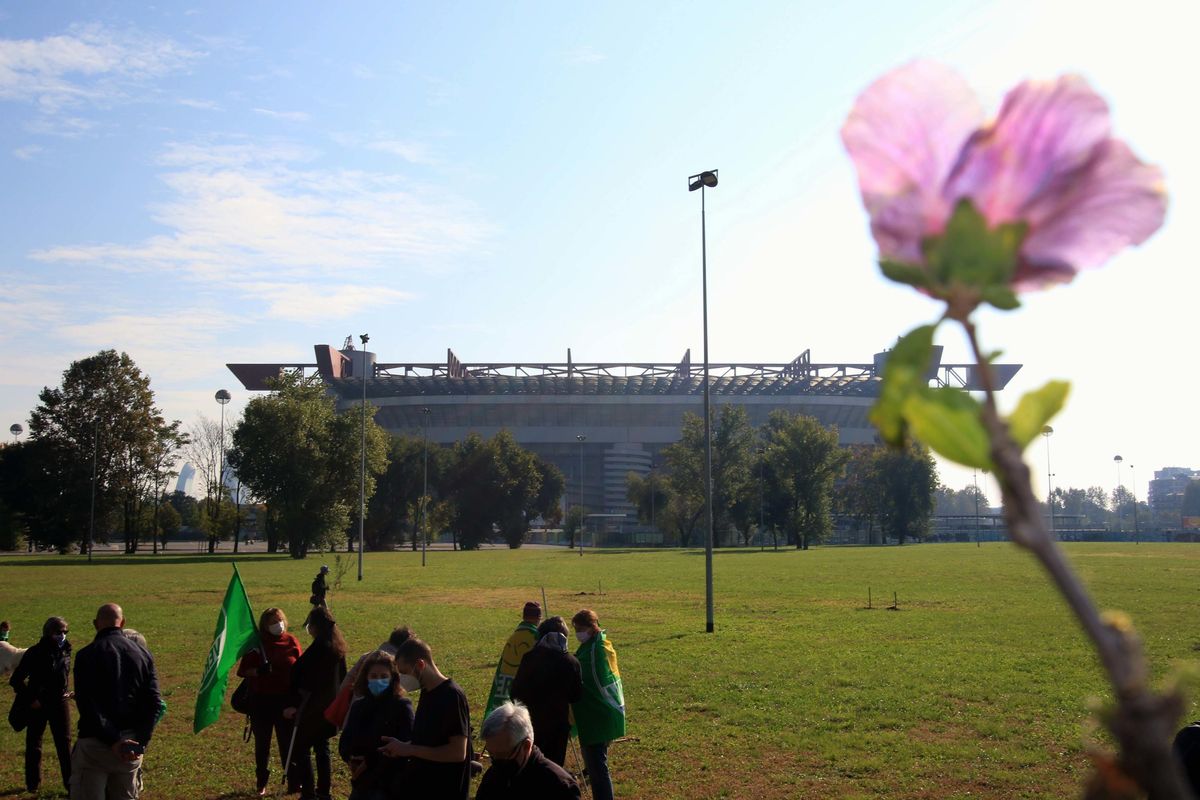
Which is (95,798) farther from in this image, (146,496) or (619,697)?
(146,496)

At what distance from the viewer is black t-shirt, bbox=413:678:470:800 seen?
6672mm

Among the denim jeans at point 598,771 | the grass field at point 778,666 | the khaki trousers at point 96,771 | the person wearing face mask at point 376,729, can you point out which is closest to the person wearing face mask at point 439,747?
the person wearing face mask at point 376,729

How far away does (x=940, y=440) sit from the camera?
689mm

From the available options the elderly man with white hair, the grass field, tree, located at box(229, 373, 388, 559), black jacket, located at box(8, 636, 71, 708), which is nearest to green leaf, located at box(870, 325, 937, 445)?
the grass field

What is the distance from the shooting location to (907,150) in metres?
0.75

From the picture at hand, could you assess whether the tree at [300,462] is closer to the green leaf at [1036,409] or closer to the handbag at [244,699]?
the handbag at [244,699]

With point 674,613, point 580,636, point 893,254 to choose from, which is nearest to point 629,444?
point 674,613

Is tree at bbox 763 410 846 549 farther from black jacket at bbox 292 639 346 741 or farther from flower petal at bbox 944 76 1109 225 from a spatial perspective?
flower petal at bbox 944 76 1109 225

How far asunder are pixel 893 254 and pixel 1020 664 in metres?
19.7

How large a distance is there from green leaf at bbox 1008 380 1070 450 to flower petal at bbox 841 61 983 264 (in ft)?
0.43

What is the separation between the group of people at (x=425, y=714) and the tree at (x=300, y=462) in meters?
56.6

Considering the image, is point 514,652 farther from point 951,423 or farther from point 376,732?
point 951,423

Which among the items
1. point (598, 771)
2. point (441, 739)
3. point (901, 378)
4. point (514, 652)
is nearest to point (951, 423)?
point (901, 378)

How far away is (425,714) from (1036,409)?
664 cm
